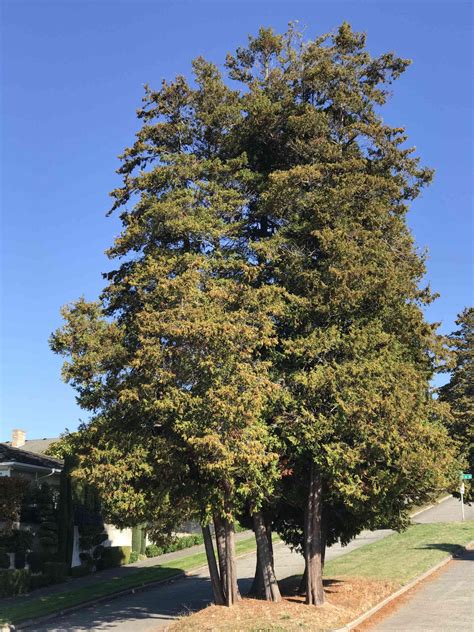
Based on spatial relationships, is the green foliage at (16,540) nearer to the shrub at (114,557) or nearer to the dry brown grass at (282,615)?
the shrub at (114,557)

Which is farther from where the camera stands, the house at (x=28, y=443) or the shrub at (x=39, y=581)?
the house at (x=28, y=443)

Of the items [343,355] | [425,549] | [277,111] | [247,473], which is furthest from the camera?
[425,549]

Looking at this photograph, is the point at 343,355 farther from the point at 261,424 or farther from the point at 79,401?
the point at 79,401

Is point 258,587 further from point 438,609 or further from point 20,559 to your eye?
point 20,559

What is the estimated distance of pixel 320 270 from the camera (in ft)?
51.5

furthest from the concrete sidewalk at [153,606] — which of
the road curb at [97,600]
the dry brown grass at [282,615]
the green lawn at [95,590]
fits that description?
the dry brown grass at [282,615]

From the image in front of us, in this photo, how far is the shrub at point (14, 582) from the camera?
21438mm

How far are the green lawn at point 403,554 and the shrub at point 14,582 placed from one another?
34.0 ft

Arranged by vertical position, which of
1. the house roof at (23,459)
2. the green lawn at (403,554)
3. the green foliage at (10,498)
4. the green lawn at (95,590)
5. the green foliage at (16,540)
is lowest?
the green lawn at (95,590)

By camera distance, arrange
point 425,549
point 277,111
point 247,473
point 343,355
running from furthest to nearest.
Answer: point 425,549 → point 277,111 → point 343,355 → point 247,473

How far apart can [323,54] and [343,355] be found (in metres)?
8.28

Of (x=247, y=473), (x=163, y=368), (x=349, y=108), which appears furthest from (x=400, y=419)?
(x=349, y=108)

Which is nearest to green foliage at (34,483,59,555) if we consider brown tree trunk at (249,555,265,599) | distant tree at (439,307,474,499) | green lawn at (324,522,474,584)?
green lawn at (324,522,474,584)

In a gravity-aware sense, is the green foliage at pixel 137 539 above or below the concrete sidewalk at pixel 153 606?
above
